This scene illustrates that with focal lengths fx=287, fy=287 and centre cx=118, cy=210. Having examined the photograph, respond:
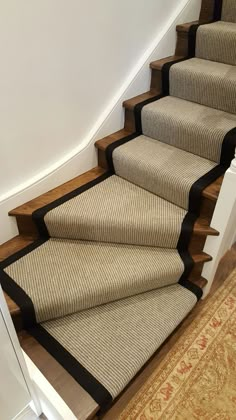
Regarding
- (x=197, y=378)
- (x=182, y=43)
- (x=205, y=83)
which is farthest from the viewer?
(x=182, y=43)

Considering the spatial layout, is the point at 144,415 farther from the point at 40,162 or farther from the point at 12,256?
the point at 40,162

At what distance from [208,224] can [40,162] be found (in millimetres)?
932

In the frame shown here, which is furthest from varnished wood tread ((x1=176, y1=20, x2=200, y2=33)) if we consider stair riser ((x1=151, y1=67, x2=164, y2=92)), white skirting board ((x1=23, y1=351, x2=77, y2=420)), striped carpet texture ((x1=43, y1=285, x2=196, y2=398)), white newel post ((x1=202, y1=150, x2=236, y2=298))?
white skirting board ((x1=23, y1=351, x2=77, y2=420))

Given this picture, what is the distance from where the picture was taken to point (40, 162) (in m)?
1.55

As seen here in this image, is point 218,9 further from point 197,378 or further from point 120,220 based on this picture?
point 197,378

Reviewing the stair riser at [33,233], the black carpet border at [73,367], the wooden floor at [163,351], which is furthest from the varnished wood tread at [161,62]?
the black carpet border at [73,367]

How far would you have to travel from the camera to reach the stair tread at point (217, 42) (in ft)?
5.60

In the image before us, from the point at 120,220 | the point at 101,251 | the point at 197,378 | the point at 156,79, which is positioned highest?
the point at 156,79

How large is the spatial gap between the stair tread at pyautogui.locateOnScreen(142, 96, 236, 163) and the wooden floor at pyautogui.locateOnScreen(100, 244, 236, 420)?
2.34 feet

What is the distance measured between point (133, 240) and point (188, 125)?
70 cm

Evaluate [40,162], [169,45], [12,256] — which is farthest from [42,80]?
[169,45]

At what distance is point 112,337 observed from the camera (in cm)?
125

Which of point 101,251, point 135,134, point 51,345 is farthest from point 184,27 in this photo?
point 51,345

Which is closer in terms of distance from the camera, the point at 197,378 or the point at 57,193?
the point at 197,378
